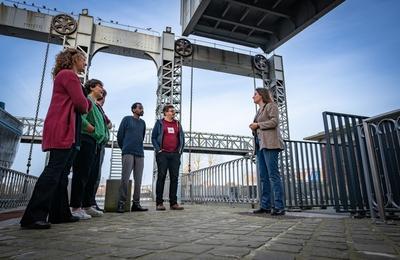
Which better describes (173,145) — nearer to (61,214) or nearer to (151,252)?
(61,214)

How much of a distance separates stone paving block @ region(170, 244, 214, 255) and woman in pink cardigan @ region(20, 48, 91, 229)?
124 cm

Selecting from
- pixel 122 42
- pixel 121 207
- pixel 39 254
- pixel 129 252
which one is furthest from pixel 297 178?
pixel 122 42

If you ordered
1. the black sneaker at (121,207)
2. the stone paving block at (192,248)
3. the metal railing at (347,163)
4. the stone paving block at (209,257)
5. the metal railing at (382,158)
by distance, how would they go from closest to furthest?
the stone paving block at (209,257), the stone paving block at (192,248), the metal railing at (382,158), the metal railing at (347,163), the black sneaker at (121,207)

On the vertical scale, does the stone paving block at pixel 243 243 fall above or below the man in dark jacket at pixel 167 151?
below

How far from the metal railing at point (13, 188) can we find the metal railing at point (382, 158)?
5338mm

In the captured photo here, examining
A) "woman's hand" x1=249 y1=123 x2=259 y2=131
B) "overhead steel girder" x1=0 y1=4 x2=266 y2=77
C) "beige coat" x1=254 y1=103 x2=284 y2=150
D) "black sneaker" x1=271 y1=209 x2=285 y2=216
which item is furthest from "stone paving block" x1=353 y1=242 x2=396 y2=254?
"overhead steel girder" x1=0 y1=4 x2=266 y2=77

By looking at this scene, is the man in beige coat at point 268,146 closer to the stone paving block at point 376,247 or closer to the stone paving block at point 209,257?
the stone paving block at point 376,247

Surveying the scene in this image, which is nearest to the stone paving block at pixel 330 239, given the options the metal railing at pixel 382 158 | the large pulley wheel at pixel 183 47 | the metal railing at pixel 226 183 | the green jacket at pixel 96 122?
the metal railing at pixel 382 158

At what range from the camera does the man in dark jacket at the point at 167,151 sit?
4.34 meters

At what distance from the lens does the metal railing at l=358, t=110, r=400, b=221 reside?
260cm

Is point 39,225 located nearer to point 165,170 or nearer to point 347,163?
point 165,170

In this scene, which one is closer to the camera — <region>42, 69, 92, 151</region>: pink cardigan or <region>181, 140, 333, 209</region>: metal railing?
<region>42, 69, 92, 151</region>: pink cardigan

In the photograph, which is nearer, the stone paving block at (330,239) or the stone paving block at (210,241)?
the stone paving block at (210,241)

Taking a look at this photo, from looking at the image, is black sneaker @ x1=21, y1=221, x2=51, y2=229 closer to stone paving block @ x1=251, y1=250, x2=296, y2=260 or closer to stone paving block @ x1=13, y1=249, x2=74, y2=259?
stone paving block @ x1=13, y1=249, x2=74, y2=259
